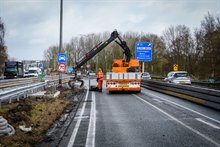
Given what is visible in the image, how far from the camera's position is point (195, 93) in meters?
14.0

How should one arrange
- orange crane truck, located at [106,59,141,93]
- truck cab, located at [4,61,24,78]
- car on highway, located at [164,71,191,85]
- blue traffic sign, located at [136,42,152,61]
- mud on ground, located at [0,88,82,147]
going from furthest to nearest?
truck cab, located at [4,61,24,78]
blue traffic sign, located at [136,42,152,61]
car on highway, located at [164,71,191,85]
orange crane truck, located at [106,59,141,93]
mud on ground, located at [0,88,82,147]

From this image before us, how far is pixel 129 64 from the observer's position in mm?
22750

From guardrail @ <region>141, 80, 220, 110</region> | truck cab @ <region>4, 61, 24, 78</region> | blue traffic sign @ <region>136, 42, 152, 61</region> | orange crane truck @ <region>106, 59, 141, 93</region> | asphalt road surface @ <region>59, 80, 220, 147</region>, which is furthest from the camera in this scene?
truck cab @ <region>4, 61, 24, 78</region>

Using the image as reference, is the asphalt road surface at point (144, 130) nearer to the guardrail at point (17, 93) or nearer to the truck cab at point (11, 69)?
the guardrail at point (17, 93)

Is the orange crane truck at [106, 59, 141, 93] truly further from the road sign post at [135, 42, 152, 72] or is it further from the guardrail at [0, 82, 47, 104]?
the road sign post at [135, 42, 152, 72]

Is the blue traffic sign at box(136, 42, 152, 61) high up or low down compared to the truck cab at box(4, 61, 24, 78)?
up

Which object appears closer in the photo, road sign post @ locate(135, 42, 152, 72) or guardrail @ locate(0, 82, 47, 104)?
guardrail @ locate(0, 82, 47, 104)

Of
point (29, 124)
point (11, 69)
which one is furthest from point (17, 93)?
point (11, 69)

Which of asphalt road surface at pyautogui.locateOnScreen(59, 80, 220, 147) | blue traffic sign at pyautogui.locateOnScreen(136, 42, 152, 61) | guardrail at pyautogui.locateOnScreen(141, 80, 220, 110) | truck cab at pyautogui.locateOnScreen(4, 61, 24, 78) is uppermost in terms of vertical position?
blue traffic sign at pyautogui.locateOnScreen(136, 42, 152, 61)

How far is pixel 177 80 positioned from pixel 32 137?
25.3 m

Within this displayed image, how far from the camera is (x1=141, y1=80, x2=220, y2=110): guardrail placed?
38.0 feet

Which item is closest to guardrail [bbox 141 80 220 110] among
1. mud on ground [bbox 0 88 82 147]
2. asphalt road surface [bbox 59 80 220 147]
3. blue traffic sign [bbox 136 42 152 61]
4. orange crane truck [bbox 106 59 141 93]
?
asphalt road surface [bbox 59 80 220 147]

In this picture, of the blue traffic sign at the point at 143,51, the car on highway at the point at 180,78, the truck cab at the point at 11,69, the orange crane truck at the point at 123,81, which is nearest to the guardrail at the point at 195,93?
the orange crane truck at the point at 123,81

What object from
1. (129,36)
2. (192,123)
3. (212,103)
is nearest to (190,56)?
(129,36)
